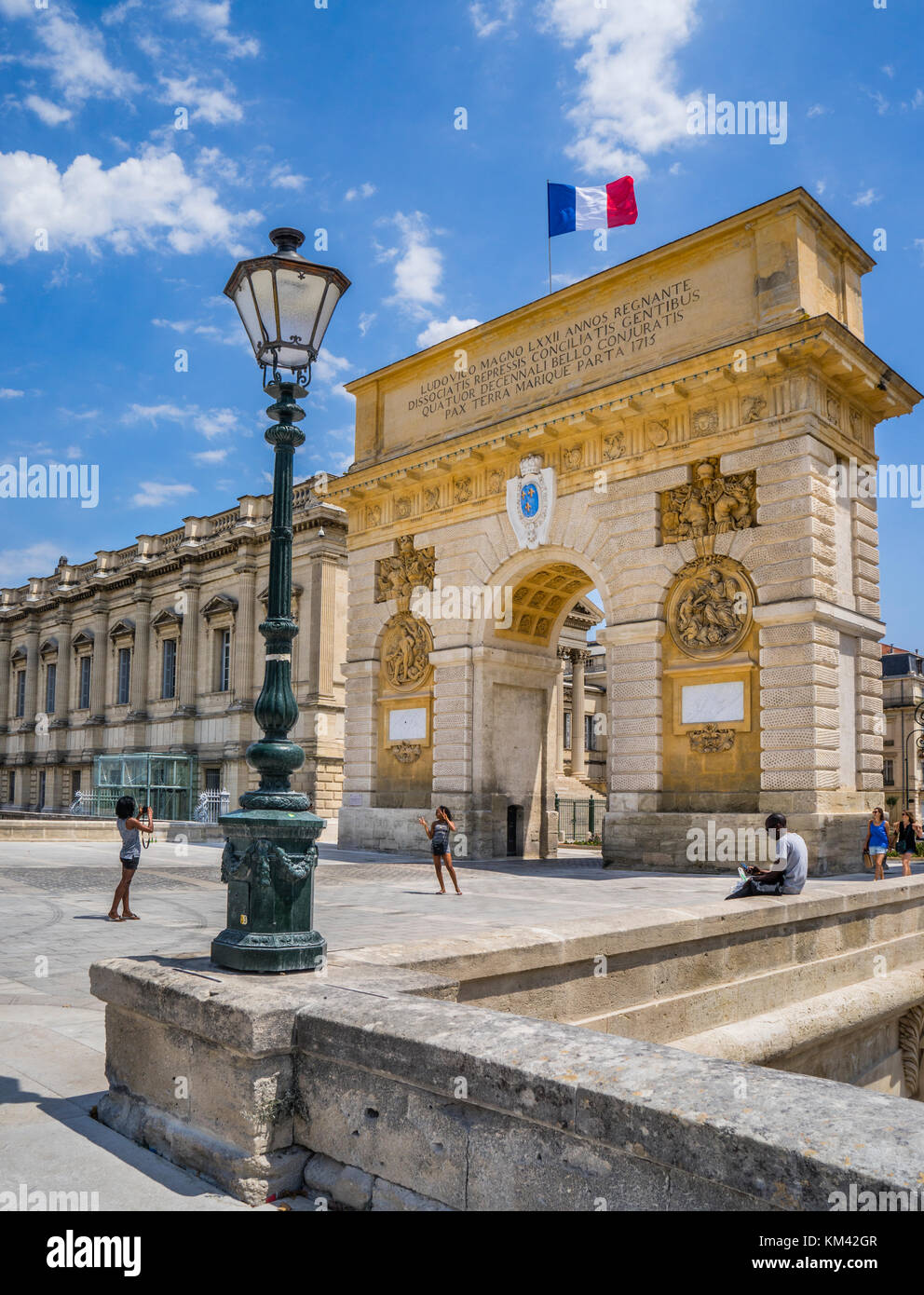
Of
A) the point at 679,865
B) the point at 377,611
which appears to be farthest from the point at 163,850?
the point at 679,865

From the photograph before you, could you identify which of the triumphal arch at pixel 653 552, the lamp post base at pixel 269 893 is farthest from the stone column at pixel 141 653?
the lamp post base at pixel 269 893

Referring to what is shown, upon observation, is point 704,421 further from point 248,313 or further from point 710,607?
point 248,313

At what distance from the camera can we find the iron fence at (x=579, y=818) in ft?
120

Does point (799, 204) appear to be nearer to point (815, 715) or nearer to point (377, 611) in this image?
point (815, 715)

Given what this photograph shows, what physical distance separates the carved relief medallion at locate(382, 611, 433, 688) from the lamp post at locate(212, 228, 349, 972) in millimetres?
17588

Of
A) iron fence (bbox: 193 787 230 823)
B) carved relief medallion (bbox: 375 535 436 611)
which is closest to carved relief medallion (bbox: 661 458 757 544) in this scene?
carved relief medallion (bbox: 375 535 436 611)

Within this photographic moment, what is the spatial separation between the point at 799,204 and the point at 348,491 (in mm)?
11976

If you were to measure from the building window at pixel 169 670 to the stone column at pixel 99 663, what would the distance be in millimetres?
A: 5806

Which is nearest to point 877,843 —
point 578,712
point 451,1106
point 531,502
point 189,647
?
point 531,502

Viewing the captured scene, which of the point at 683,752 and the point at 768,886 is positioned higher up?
the point at 683,752

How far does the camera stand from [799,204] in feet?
58.3

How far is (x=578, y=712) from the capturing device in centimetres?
4253

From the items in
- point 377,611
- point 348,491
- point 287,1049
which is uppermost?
point 348,491

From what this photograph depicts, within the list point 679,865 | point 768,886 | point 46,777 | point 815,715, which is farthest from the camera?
point 46,777
